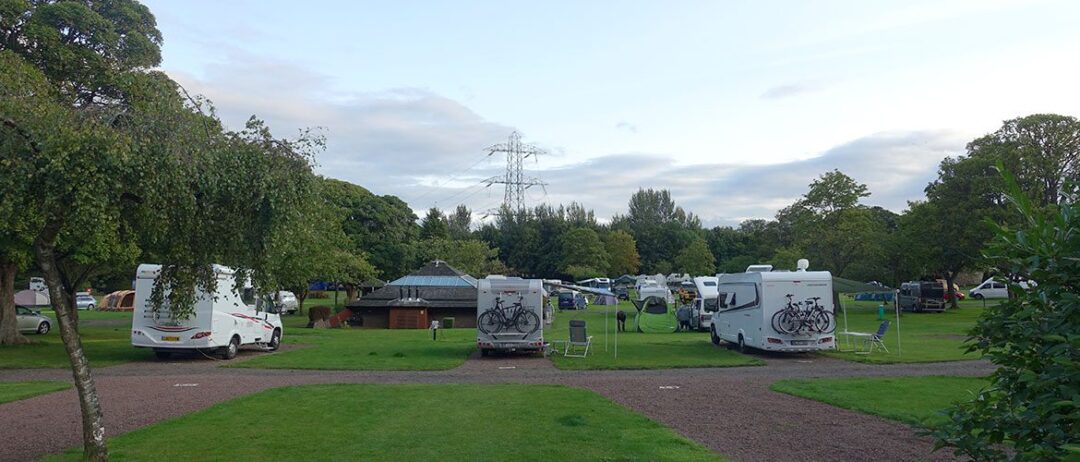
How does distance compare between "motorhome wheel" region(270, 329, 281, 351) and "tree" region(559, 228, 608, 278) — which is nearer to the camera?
"motorhome wheel" region(270, 329, 281, 351)

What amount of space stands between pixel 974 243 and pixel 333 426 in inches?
1506

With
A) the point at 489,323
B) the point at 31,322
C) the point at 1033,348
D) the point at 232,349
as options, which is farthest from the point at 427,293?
the point at 1033,348

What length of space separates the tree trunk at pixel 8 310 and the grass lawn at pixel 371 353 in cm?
880

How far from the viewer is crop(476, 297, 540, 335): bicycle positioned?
72.7 feet

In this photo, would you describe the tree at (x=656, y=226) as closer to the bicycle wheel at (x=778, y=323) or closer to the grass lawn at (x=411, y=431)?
the bicycle wheel at (x=778, y=323)

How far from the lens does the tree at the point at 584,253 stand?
90.1 m

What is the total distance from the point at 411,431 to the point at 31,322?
93.7 feet

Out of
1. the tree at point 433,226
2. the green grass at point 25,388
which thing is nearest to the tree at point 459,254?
the tree at point 433,226

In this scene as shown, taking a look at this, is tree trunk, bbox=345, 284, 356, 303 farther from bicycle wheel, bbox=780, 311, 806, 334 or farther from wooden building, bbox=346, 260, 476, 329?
bicycle wheel, bbox=780, 311, 806, 334

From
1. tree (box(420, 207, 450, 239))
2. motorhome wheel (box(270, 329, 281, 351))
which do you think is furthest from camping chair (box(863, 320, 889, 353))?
tree (box(420, 207, 450, 239))

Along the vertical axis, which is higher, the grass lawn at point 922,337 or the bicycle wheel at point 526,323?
the bicycle wheel at point 526,323

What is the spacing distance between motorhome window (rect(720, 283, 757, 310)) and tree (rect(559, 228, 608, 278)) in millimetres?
63806

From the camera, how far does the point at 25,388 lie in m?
15.1

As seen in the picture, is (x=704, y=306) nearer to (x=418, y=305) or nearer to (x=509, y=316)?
(x=509, y=316)
